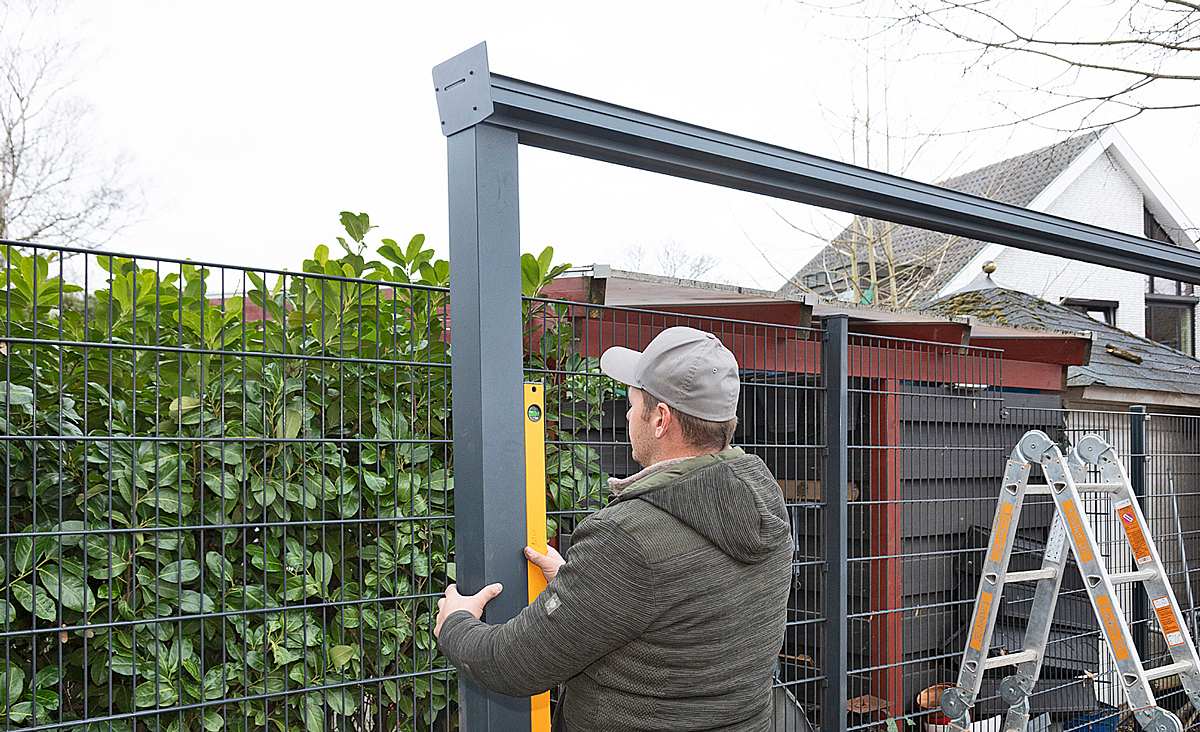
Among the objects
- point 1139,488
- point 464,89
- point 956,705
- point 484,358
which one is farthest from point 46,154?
point 484,358

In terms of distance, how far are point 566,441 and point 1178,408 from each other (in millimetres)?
7060

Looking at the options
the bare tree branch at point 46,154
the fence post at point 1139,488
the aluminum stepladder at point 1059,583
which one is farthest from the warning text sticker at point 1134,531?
the bare tree branch at point 46,154

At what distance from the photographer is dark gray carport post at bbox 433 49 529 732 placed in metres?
2.15

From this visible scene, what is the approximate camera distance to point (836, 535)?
3.87 meters

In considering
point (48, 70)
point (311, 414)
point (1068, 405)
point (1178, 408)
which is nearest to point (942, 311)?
point (1068, 405)

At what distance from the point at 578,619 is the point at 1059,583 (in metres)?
3.35

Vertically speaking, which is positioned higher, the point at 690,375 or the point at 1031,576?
the point at 690,375

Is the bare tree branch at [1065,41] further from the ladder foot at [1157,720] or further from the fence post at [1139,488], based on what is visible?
the ladder foot at [1157,720]

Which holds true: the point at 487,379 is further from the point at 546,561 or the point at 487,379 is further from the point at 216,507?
the point at 216,507

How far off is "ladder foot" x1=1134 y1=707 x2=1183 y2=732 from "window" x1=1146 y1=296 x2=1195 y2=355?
1609 centimetres

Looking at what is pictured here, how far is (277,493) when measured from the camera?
2740mm

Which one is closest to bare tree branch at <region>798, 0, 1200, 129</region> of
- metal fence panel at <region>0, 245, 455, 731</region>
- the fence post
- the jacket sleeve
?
the fence post

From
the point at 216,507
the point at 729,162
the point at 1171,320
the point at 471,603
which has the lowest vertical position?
the point at 471,603

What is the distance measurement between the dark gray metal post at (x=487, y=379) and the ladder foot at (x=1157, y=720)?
303 cm
